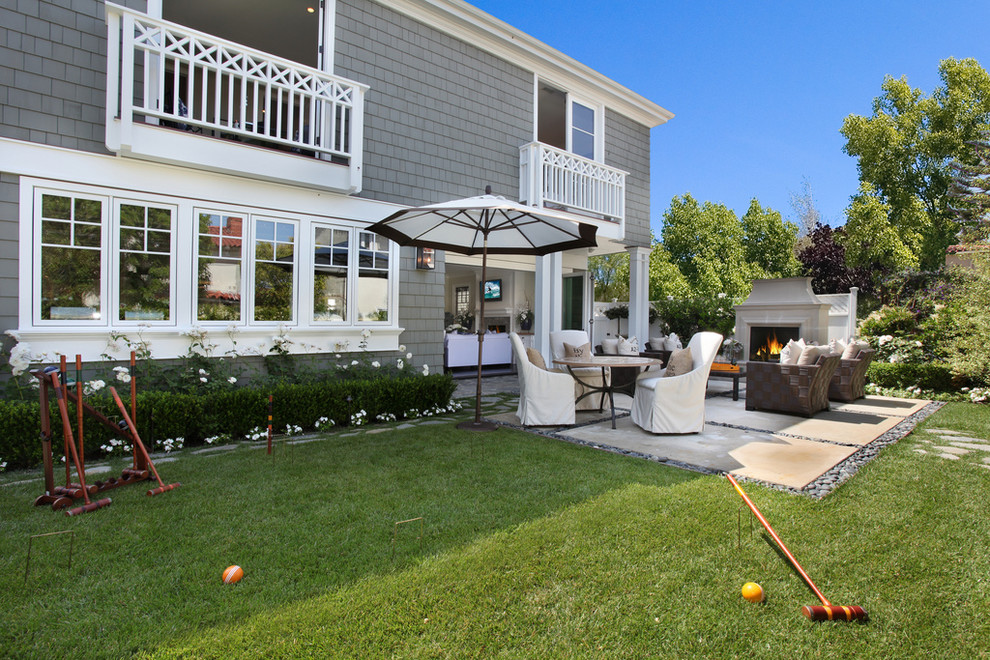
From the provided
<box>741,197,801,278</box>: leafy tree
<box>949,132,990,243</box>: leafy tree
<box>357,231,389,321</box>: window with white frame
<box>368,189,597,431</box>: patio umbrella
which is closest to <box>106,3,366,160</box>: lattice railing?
<box>357,231,389,321</box>: window with white frame

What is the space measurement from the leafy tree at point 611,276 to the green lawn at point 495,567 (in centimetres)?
2112

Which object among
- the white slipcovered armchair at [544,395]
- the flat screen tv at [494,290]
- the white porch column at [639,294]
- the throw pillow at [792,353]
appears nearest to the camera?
the white slipcovered armchair at [544,395]

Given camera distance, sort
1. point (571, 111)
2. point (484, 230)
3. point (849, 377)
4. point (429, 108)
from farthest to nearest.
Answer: point (571, 111) → point (429, 108) → point (849, 377) → point (484, 230)

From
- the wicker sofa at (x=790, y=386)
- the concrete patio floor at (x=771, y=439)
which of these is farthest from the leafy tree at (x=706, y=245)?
the wicker sofa at (x=790, y=386)

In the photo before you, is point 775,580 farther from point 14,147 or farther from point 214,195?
point 14,147

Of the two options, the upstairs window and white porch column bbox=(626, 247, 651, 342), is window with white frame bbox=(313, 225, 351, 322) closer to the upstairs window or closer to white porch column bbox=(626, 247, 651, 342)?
the upstairs window

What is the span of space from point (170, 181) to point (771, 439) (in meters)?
6.51

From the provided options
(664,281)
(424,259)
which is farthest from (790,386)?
(664,281)

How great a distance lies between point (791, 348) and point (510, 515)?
4948 millimetres

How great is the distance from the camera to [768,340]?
34.1ft

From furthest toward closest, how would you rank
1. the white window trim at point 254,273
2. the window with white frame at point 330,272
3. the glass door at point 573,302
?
the glass door at point 573,302, the window with white frame at point 330,272, the white window trim at point 254,273

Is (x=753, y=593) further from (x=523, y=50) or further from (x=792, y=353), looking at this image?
(x=523, y=50)

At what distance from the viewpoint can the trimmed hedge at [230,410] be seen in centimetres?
385

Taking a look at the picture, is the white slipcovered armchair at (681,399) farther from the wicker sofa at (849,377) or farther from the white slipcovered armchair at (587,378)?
the wicker sofa at (849,377)
